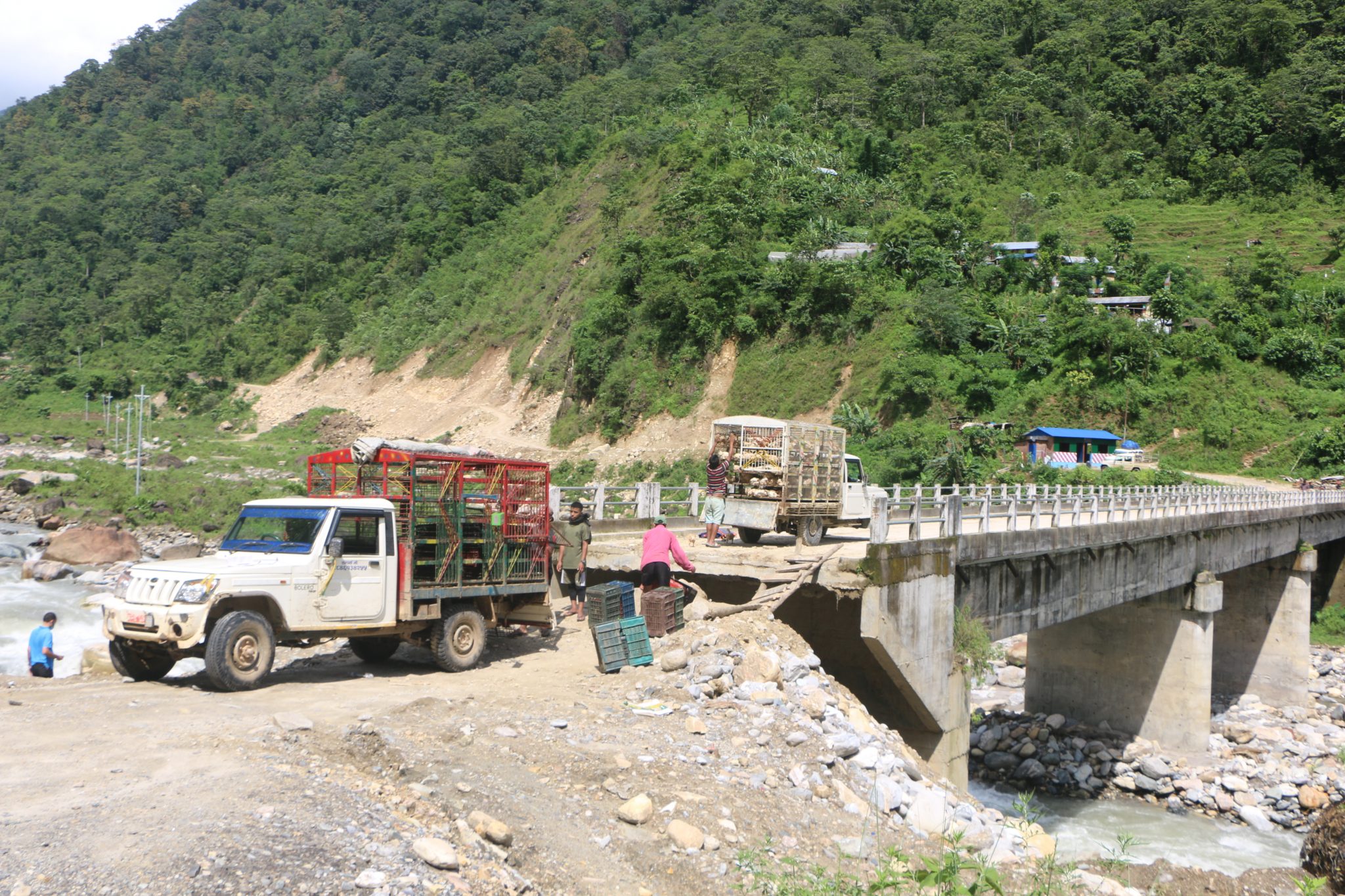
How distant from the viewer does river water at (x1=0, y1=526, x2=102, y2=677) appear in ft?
78.8

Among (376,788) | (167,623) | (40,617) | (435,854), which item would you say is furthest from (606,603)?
(40,617)

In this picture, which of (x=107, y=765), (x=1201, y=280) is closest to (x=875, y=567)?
(x=107, y=765)

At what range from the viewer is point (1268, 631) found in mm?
33250

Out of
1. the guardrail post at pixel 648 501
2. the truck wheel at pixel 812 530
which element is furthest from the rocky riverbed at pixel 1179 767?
the guardrail post at pixel 648 501

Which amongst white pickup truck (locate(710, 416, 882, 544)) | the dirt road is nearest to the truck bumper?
the dirt road

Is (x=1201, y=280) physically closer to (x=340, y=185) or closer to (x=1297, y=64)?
(x=1297, y=64)

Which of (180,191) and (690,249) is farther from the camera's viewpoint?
(180,191)

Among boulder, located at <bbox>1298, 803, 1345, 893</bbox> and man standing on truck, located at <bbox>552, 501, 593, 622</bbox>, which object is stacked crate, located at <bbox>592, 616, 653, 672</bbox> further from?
boulder, located at <bbox>1298, 803, 1345, 893</bbox>

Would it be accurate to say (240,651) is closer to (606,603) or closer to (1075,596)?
(606,603)

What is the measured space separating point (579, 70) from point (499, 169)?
4042 cm

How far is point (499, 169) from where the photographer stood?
9250 centimetres

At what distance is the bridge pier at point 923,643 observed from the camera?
1304cm

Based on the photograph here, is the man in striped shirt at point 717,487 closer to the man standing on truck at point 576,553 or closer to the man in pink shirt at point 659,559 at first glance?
the man standing on truck at point 576,553

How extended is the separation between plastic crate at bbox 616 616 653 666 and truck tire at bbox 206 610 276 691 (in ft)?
13.9
